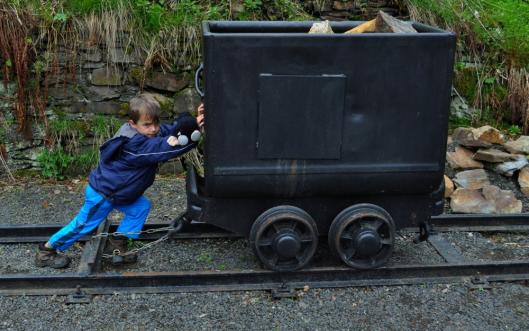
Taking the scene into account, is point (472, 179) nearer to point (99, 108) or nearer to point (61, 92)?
point (99, 108)

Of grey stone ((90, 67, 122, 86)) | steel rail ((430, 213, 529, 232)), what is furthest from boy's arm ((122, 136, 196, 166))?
grey stone ((90, 67, 122, 86))

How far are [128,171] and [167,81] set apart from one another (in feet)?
8.00

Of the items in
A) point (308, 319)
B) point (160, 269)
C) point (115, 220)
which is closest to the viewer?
point (308, 319)

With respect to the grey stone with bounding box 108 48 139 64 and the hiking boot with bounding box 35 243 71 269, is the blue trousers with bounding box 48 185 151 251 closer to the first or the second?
the hiking boot with bounding box 35 243 71 269

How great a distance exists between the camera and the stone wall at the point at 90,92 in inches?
271

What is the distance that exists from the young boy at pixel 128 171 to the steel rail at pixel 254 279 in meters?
0.42

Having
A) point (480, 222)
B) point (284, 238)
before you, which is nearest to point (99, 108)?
Answer: point (284, 238)

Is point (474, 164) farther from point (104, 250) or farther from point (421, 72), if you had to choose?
point (104, 250)

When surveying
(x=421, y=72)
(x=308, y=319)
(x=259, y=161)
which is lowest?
(x=308, y=319)

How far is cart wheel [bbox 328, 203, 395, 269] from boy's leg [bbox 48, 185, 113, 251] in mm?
1629

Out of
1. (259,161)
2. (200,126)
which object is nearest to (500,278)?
(259,161)

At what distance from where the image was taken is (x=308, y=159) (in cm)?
449

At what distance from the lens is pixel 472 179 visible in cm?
646

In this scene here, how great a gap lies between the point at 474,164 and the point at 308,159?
287 cm
